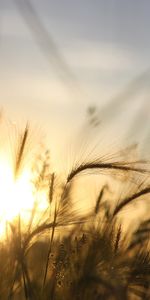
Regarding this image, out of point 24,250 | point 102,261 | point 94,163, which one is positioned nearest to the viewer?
point 102,261

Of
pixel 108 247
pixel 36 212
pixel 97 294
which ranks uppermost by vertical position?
pixel 36 212

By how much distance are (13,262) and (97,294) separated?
0.63m

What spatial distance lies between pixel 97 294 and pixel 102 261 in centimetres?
22

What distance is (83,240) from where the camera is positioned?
14.5 ft

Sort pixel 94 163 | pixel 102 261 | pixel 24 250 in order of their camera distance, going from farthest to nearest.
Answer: pixel 94 163
pixel 24 250
pixel 102 261

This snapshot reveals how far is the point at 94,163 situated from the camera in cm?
473

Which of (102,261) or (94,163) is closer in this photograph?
(102,261)

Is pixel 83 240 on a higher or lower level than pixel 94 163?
lower

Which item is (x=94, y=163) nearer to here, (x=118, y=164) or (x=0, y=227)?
(x=118, y=164)

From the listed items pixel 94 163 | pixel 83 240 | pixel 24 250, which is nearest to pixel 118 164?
pixel 94 163

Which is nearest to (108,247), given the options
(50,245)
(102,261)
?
(102,261)

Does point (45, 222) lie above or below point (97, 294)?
above

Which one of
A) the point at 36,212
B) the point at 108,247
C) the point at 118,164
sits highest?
the point at 118,164

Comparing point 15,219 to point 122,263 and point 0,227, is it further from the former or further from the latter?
point 122,263
